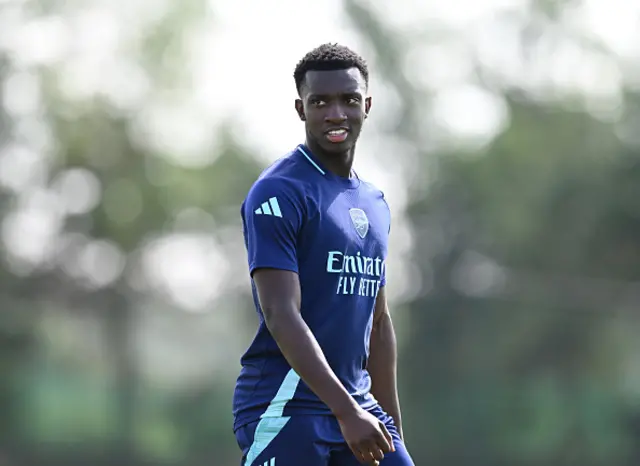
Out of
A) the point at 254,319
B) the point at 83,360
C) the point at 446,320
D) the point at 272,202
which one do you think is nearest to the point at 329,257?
the point at 272,202

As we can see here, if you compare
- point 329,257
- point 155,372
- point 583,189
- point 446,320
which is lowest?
point 155,372

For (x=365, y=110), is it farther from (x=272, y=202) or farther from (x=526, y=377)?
(x=526, y=377)

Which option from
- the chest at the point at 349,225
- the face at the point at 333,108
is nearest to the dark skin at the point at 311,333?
the face at the point at 333,108

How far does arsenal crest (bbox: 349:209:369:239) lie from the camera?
5.46m

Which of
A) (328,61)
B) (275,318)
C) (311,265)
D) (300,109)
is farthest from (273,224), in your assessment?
(328,61)

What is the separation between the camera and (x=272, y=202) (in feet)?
17.1

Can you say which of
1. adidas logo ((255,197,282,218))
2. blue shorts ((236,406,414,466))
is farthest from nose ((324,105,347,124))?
blue shorts ((236,406,414,466))

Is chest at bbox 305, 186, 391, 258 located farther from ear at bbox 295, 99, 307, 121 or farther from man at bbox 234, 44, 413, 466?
ear at bbox 295, 99, 307, 121

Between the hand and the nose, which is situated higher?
the nose

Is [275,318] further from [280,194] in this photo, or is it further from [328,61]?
[328,61]

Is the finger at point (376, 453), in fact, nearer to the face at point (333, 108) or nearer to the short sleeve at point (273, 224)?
the short sleeve at point (273, 224)

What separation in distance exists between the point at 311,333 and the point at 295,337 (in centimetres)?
10

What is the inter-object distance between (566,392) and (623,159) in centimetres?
652

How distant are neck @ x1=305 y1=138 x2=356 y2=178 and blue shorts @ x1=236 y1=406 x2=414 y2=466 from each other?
3.41 ft
